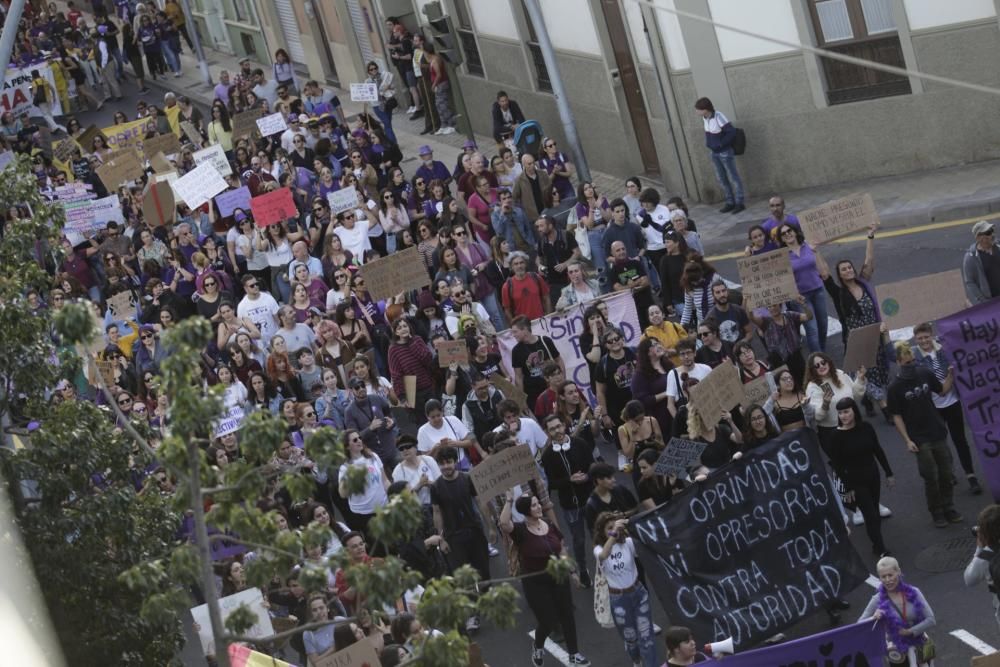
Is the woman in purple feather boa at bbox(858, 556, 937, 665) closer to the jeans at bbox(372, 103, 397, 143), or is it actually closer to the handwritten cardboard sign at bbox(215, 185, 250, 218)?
the handwritten cardboard sign at bbox(215, 185, 250, 218)

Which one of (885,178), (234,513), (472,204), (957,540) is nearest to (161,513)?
(234,513)

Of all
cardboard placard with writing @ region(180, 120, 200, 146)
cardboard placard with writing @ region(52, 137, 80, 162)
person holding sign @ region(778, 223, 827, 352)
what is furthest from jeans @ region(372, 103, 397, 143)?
person holding sign @ region(778, 223, 827, 352)

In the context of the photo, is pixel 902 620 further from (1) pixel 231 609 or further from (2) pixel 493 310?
(2) pixel 493 310

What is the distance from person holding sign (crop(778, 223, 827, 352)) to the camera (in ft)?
52.6

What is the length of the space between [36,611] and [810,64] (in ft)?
46.3

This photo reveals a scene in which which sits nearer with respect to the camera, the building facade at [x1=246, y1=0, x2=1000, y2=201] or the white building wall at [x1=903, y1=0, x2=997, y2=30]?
the white building wall at [x1=903, y1=0, x2=997, y2=30]

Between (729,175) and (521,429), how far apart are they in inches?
353

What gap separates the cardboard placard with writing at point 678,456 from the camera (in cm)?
1272

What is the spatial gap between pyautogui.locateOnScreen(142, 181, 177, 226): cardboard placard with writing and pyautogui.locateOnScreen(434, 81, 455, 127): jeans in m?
6.84

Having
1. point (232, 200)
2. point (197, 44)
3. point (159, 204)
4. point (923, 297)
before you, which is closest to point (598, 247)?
point (923, 297)

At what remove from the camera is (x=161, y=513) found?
10695mm

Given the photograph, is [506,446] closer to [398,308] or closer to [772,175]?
[398,308]

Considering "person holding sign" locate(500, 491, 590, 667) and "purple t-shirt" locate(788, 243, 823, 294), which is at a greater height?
"purple t-shirt" locate(788, 243, 823, 294)

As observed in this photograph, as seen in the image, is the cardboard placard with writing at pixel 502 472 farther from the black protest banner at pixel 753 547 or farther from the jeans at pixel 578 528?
the black protest banner at pixel 753 547
